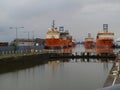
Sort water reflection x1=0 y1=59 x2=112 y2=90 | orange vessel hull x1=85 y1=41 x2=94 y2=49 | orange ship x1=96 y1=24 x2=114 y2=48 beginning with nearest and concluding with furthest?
water reflection x1=0 y1=59 x2=112 y2=90 → orange ship x1=96 y1=24 x2=114 y2=48 → orange vessel hull x1=85 y1=41 x2=94 y2=49

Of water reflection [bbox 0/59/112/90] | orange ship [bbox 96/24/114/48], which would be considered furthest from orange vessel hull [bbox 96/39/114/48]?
water reflection [bbox 0/59/112/90]

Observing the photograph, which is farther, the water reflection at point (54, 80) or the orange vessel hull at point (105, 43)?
the orange vessel hull at point (105, 43)

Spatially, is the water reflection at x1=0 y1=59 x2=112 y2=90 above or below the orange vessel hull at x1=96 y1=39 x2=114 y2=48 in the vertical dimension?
below

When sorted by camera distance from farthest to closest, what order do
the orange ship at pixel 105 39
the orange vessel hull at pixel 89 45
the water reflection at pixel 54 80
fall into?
the orange vessel hull at pixel 89 45
the orange ship at pixel 105 39
the water reflection at pixel 54 80

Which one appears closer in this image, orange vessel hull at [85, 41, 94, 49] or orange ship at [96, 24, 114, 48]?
orange ship at [96, 24, 114, 48]

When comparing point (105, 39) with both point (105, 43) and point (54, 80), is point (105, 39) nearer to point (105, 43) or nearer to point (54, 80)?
point (105, 43)

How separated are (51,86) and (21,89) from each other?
2.11 m

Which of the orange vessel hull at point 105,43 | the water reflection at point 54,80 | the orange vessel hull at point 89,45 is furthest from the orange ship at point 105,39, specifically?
the water reflection at point 54,80

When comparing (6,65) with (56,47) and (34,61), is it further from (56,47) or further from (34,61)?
(56,47)

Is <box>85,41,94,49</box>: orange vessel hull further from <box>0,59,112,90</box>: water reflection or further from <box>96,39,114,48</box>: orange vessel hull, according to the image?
<box>0,59,112,90</box>: water reflection

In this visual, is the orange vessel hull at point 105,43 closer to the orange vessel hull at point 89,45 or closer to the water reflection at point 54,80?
the orange vessel hull at point 89,45

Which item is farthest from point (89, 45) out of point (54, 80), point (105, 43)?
point (54, 80)

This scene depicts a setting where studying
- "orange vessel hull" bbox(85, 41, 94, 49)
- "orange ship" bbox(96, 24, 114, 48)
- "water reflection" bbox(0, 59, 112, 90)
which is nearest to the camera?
"water reflection" bbox(0, 59, 112, 90)

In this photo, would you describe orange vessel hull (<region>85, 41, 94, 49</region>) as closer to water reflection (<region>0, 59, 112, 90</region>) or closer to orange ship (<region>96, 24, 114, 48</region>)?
orange ship (<region>96, 24, 114, 48</region>)
